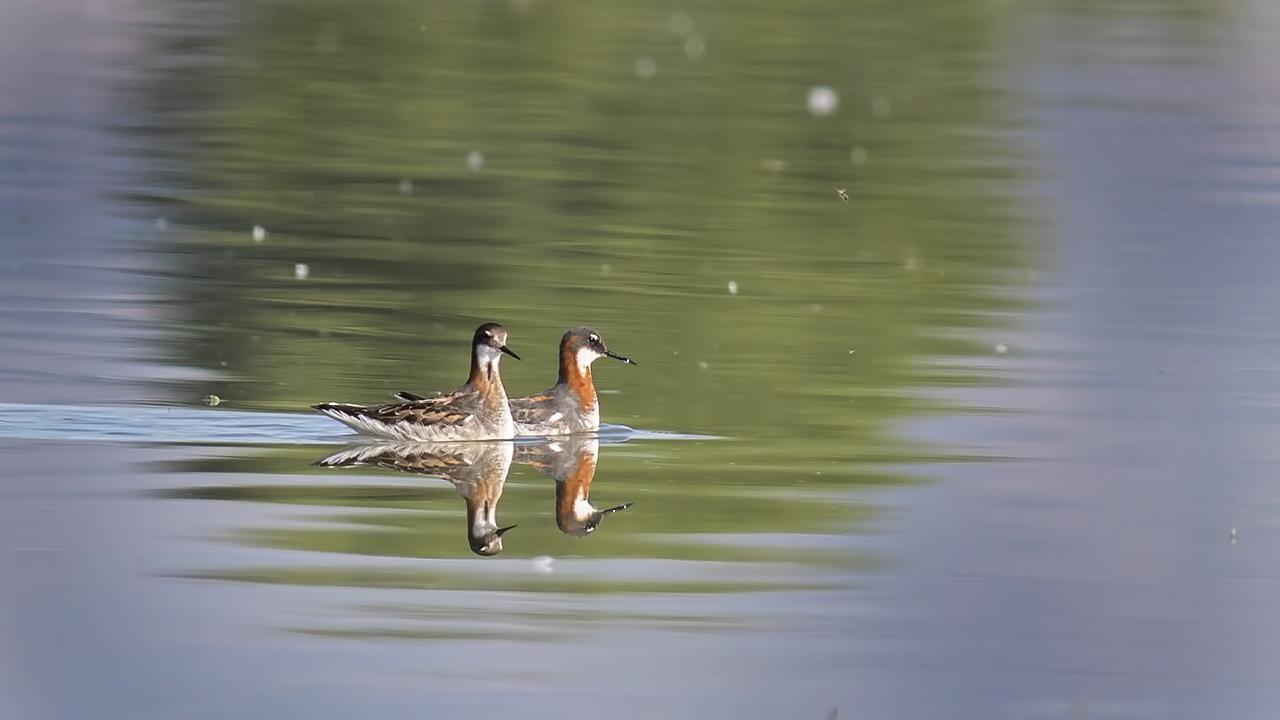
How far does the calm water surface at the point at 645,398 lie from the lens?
775 centimetres

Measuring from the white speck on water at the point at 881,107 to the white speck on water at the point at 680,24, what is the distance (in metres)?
7.56

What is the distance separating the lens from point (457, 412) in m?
12.1

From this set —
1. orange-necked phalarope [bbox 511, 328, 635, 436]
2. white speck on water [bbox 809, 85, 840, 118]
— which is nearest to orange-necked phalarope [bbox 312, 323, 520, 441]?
orange-necked phalarope [bbox 511, 328, 635, 436]

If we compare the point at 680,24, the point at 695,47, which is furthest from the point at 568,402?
the point at 680,24

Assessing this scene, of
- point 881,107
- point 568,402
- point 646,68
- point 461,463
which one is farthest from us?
point 646,68

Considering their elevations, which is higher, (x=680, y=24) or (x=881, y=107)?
(x=680, y=24)

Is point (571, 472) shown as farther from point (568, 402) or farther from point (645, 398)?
point (645, 398)

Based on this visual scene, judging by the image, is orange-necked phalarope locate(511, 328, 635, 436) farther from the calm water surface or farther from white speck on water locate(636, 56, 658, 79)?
white speck on water locate(636, 56, 658, 79)

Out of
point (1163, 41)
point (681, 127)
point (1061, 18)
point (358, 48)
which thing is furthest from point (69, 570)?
point (1061, 18)

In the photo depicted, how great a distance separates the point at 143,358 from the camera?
13.6m

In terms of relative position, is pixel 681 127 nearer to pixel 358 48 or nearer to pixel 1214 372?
pixel 358 48

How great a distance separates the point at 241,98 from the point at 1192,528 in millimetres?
20629

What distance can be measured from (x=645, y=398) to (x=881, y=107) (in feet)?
58.5

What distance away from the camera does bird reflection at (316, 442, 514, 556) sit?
10000 mm
